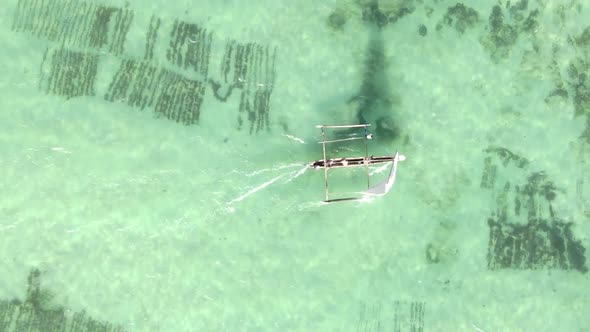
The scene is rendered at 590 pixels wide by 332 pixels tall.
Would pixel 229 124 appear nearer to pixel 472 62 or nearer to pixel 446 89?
pixel 446 89

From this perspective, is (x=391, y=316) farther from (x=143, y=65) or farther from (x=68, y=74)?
(x=68, y=74)

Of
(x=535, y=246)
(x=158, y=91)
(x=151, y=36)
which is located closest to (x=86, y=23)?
(x=151, y=36)

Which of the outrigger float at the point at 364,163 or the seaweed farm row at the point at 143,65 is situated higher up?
the seaweed farm row at the point at 143,65

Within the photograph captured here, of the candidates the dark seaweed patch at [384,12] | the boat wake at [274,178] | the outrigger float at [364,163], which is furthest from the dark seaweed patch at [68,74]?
the dark seaweed patch at [384,12]

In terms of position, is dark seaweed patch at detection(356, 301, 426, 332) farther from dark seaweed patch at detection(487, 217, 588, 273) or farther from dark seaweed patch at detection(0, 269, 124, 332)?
dark seaweed patch at detection(0, 269, 124, 332)

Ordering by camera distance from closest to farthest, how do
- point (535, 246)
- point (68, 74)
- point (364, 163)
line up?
point (364, 163), point (68, 74), point (535, 246)

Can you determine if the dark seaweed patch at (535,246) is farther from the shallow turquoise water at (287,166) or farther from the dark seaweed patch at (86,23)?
the dark seaweed patch at (86,23)

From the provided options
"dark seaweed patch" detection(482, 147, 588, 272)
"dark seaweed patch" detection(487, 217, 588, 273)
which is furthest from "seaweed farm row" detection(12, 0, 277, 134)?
"dark seaweed patch" detection(487, 217, 588, 273)
